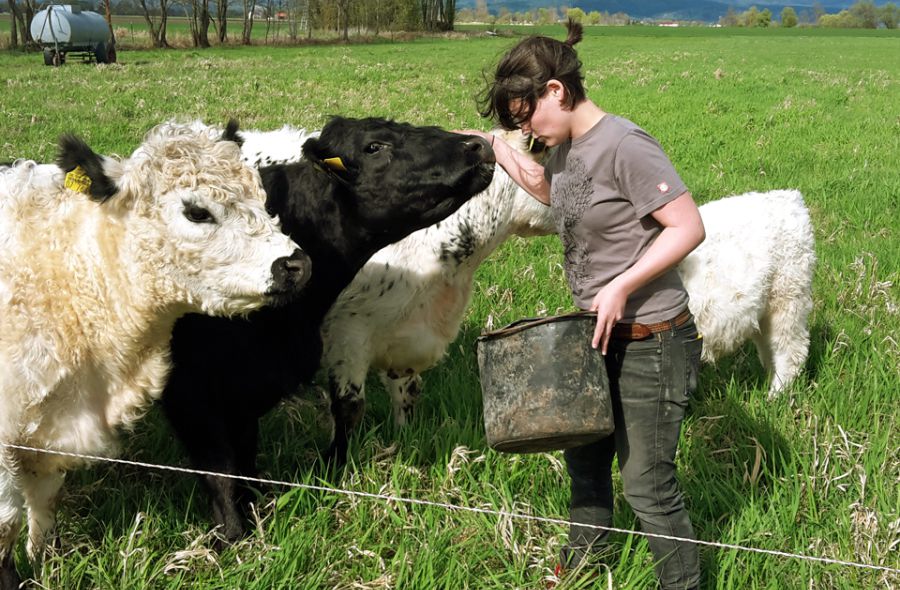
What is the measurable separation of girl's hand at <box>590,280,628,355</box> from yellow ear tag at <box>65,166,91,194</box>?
1.92 m

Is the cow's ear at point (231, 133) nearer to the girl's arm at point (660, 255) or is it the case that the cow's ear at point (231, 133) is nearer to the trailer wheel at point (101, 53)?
the girl's arm at point (660, 255)

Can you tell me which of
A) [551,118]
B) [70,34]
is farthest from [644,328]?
[70,34]

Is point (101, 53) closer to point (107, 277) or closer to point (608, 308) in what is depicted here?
point (107, 277)

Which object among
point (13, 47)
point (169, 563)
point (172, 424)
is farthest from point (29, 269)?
point (13, 47)

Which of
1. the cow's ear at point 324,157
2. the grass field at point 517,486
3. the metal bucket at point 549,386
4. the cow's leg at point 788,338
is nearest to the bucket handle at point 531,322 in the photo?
the metal bucket at point 549,386

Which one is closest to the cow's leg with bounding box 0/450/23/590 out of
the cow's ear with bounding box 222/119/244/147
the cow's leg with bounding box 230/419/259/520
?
the cow's leg with bounding box 230/419/259/520

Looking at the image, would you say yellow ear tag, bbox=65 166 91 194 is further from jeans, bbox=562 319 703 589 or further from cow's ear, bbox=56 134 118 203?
jeans, bbox=562 319 703 589

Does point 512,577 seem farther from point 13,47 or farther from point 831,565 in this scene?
point 13,47

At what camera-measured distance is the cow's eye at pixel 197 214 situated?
305 centimetres

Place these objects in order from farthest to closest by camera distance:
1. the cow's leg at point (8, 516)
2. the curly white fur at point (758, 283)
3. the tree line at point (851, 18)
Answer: the tree line at point (851, 18) < the curly white fur at point (758, 283) < the cow's leg at point (8, 516)

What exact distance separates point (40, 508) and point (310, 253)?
1.65 metres

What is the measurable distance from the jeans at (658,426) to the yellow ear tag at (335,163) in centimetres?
158

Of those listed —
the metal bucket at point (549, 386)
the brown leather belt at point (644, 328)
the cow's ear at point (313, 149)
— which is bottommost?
the metal bucket at point (549, 386)

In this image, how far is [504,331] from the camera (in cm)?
291
